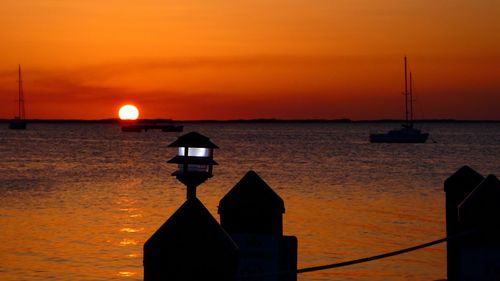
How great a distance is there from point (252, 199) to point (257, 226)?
0.71 feet

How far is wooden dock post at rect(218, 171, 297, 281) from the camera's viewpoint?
7.13 metres

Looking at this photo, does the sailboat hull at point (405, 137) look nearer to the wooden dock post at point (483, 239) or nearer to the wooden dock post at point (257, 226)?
the wooden dock post at point (257, 226)

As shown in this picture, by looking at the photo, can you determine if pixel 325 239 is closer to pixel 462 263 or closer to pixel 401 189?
pixel 462 263

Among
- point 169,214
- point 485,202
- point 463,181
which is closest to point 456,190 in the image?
point 463,181

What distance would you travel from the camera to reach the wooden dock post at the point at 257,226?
281 inches

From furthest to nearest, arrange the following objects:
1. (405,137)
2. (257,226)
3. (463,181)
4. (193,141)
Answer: (405,137), (193,141), (463,181), (257,226)

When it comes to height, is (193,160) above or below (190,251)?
above

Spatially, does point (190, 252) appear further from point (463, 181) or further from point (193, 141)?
point (193, 141)

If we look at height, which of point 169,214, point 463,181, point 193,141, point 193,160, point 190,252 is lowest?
point 169,214

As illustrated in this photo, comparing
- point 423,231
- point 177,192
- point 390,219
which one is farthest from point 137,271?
point 177,192

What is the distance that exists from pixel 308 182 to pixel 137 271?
135 feet

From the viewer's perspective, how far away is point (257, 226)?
7285mm

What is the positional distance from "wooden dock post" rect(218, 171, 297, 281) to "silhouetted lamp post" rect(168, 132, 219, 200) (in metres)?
1.73

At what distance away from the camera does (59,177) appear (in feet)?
251
